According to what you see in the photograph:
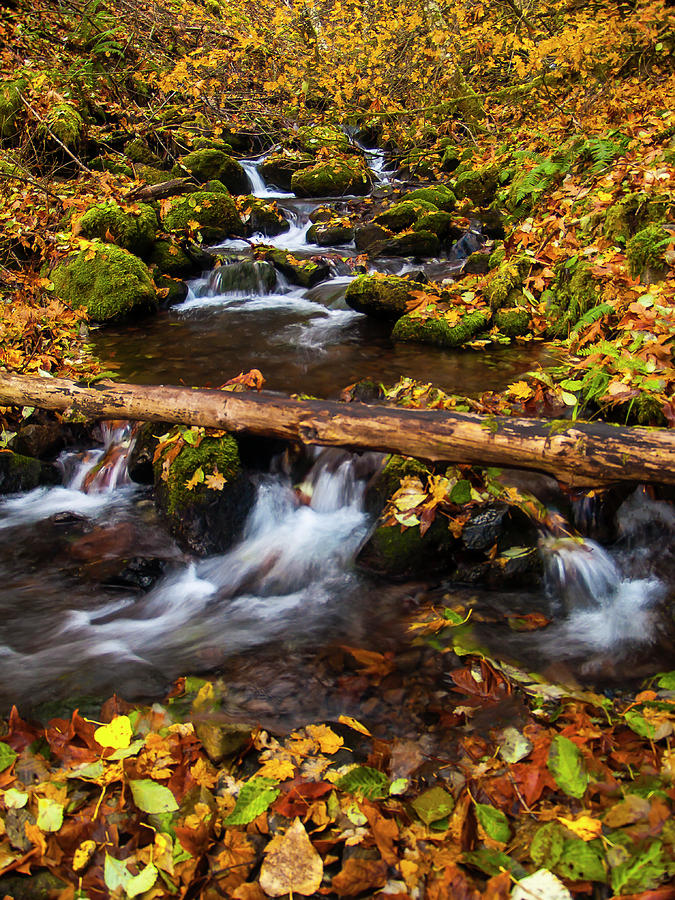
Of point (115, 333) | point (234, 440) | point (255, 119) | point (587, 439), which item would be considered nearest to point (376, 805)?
point (587, 439)

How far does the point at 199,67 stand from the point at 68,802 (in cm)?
1646

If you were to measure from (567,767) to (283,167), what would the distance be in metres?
16.2

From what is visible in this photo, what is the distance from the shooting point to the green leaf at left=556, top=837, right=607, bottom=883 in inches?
65.9

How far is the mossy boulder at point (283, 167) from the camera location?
49.7 feet

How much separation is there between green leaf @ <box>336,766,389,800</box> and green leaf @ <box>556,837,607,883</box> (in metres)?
0.69

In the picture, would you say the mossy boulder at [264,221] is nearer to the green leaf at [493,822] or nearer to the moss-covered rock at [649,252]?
the moss-covered rock at [649,252]

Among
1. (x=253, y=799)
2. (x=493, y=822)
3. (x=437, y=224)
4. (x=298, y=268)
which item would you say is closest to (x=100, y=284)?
(x=298, y=268)

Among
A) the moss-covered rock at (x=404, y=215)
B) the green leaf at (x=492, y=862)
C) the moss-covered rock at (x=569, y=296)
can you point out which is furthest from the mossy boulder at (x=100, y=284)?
the green leaf at (x=492, y=862)

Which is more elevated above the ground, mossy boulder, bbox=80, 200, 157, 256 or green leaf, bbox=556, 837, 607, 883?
mossy boulder, bbox=80, 200, 157, 256

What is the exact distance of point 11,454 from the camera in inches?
217

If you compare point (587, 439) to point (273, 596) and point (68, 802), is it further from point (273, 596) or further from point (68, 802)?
point (68, 802)

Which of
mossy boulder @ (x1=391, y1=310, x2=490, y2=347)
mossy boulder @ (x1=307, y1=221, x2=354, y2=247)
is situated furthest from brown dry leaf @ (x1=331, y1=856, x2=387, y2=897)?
mossy boulder @ (x1=307, y1=221, x2=354, y2=247)

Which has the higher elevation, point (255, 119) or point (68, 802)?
point (255, 119)

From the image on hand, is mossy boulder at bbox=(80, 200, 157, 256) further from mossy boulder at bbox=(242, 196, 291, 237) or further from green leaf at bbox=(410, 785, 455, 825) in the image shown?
green leaf at bbox=(410, 785, 455, 825)
